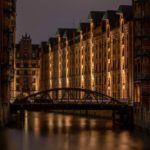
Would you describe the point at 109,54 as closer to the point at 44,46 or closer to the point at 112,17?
the point at 112,17

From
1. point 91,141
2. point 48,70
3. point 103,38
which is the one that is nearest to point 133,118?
point 91,141

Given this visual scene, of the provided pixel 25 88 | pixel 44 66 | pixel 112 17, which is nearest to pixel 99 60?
pixel 112 17

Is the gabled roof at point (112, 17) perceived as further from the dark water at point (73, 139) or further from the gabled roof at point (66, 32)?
the dark water at point (73, 139)

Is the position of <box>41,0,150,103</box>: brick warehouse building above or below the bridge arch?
above

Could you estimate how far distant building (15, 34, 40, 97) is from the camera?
16512cm

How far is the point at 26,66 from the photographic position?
548 ft

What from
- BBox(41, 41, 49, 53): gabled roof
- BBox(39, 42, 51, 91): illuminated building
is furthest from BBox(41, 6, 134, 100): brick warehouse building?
BBox(41, 41, 49, 53): gabled roof

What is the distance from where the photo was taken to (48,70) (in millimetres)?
158125

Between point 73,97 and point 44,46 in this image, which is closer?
point 73,97

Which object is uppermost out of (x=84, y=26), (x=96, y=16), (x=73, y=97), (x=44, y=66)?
(x=96, y=16)

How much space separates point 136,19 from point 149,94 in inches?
366

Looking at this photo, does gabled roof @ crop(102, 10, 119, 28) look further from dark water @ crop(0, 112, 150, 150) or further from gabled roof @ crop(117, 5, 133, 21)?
dark water @ crop(0, 112, 150, 150)

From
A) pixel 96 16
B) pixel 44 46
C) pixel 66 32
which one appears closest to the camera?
pixel 96 16

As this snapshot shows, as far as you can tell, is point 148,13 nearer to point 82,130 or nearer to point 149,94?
point 149,94
